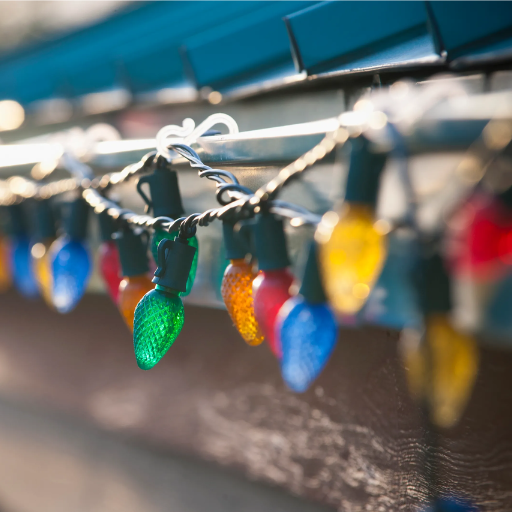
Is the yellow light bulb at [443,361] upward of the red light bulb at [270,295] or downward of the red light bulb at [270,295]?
downward

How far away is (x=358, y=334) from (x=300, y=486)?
0.44 m

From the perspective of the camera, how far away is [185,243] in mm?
517

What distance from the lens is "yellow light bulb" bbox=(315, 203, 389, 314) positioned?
15.5 inches

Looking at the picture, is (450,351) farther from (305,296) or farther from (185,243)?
(185,243)

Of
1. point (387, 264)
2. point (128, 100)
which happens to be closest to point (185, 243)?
point (387, 264)

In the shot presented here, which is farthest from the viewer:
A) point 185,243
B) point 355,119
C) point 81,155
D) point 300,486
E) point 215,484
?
point 215,484

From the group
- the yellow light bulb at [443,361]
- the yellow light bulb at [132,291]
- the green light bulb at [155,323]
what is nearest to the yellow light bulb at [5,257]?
the yellow light bulb at [132,291]

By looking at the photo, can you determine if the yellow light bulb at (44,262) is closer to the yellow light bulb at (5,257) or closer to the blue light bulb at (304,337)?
the yellow light bulb at (5,257)

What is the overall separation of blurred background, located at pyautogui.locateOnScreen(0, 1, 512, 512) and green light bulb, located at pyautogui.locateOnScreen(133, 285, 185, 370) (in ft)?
0.57

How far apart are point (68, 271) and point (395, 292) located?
512mm

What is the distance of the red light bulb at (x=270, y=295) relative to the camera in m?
0.52

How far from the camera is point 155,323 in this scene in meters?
0.52

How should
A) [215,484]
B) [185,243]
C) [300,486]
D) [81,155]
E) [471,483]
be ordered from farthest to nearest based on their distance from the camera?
[215,484]
[300,486]
[81,155]
[471,483]
[185,243]

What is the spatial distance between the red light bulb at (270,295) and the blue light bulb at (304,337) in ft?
0.16
